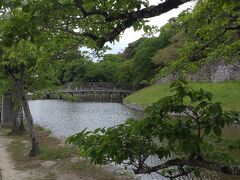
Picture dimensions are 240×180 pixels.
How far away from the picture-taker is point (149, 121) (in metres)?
4.49

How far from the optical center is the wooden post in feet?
93.8

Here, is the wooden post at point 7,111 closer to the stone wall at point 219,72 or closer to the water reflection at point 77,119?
the water reflection at point 77,119

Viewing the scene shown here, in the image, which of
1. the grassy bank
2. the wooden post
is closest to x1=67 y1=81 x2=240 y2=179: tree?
the grassy bank

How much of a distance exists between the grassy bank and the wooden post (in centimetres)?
838

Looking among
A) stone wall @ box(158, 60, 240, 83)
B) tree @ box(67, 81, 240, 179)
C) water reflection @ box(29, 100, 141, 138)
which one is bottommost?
water reflection @ box(29, 100, 141, 138)

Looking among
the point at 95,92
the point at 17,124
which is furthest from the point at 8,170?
the point at 95,92

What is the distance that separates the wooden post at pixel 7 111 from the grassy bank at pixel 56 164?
8.38 metres

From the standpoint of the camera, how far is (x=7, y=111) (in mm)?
29094

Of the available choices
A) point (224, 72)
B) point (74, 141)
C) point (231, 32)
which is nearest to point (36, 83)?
point (231, 32)

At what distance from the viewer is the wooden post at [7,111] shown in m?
28.6

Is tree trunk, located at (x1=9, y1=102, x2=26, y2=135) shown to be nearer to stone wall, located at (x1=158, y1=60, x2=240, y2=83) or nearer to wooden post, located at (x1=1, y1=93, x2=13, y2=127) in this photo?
wooden post, located at (x1=1, y1=93, x2=13, y2=127)

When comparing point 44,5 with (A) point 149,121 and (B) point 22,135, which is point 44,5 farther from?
(B) point 22,135

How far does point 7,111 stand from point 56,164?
14810 mm

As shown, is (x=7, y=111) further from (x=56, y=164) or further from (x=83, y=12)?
(x=83, y=12)
